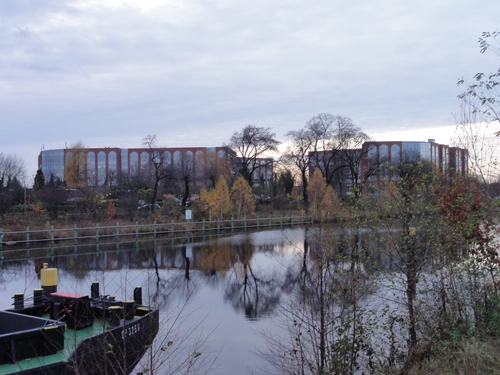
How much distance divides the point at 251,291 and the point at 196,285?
194 centimetres

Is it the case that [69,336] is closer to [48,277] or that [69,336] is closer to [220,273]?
[48,277]

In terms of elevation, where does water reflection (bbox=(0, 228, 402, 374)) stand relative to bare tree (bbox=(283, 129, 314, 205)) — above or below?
below

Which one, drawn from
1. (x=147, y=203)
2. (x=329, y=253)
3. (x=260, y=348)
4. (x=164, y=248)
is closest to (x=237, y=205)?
(x=147, y=203)

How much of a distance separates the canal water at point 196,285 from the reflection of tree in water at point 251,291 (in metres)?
0.03

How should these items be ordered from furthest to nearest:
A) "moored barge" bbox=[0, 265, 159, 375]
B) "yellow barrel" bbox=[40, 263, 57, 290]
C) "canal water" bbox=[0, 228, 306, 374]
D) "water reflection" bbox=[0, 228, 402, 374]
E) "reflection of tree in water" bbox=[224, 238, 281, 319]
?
1. "reflection of tree in water" bbox=[224, 238, 281, 319]
2. "yellow barrel" bbox=[40, 263, 57, 290]
3. "canal water" bbox=[0, 228, 306, 374]
4. "water reflection" bbox=[0, 228, 402, 374]
5. "moored barge" bbox=[0, 265, 159, 375]

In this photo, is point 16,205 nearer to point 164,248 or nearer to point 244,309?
point 164,248

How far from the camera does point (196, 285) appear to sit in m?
15.4

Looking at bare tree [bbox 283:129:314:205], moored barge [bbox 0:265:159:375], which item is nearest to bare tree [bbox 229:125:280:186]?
bare tree [bbox 283:129:314:205]

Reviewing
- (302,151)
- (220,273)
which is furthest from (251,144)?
(220,273)

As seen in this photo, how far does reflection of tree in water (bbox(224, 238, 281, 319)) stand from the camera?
42.3ft

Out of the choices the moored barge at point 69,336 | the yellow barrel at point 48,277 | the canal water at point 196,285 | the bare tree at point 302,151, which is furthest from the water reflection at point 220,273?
the bare tree at point 302,151

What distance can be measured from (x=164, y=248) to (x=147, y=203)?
23.2 m

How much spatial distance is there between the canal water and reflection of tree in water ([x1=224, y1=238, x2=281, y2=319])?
27 mm

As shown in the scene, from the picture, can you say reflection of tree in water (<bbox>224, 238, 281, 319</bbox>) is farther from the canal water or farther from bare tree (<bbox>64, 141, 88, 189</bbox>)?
bare tree (<bbox>64, 141, 88, 189</bbox>)
